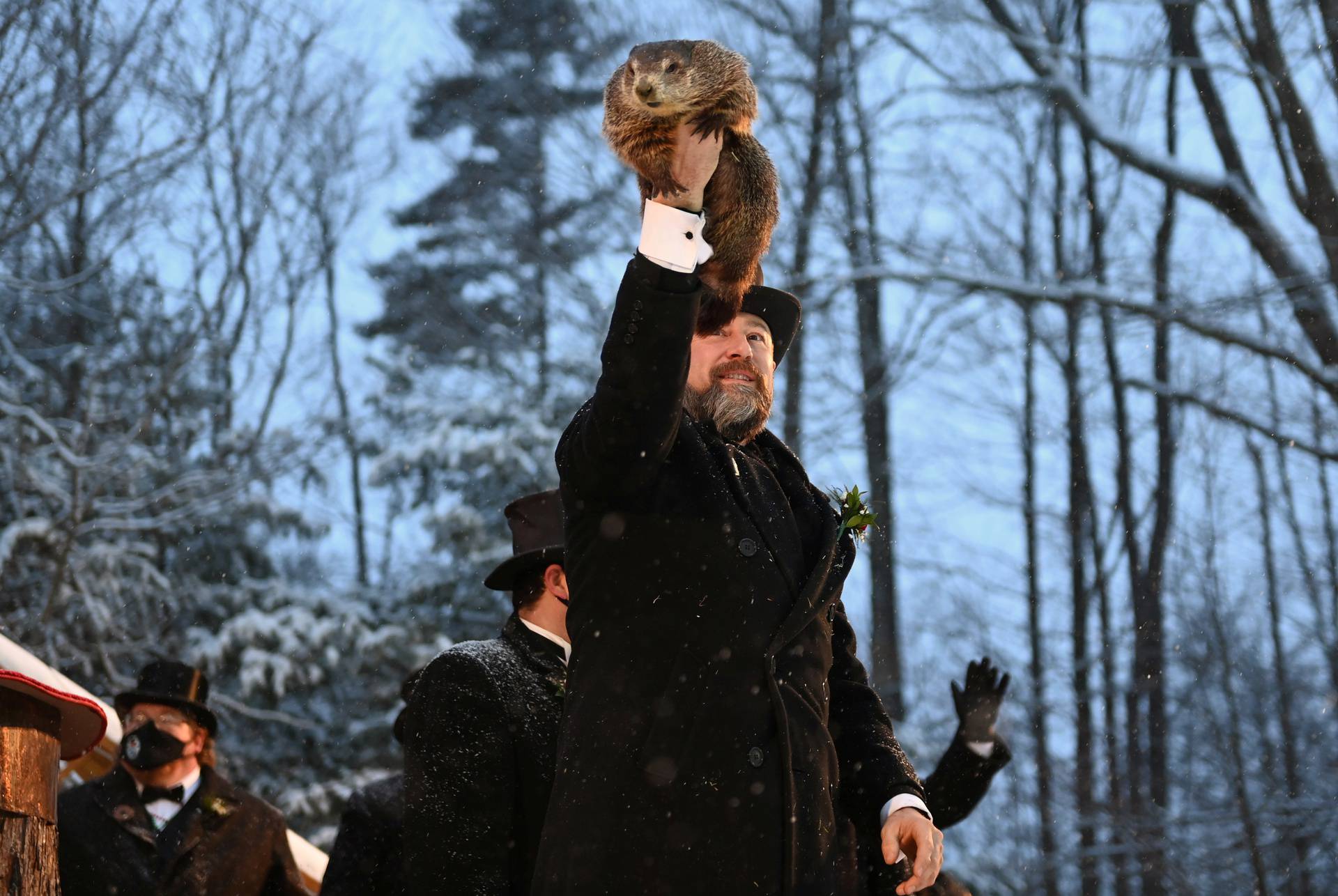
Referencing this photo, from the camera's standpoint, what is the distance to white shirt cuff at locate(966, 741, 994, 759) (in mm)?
4105

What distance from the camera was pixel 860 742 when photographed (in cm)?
238

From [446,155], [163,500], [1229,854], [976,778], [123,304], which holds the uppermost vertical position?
[446,155]

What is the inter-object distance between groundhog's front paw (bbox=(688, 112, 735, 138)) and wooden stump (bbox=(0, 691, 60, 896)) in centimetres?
170

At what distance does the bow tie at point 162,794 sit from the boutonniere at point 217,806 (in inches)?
3.4

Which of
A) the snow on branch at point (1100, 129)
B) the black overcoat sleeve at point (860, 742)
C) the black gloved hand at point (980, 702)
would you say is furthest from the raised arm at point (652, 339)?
the snow on branch at point (1100, 129)

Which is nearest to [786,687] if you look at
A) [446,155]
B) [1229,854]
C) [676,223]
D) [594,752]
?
[594,752]

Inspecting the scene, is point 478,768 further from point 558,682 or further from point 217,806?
point 217,806

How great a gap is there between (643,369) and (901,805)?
856 millimetres

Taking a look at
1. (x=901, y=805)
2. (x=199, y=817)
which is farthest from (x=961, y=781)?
(x=199, y=817)

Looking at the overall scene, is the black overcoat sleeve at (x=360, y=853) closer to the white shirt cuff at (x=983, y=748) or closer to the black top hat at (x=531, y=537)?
the black top hat at (x=531, y=537)

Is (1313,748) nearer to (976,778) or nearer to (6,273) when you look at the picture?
(976,778)

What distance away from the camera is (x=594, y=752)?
202 centimetres

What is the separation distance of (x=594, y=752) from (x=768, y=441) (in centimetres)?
73

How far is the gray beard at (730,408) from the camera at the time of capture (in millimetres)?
2320
